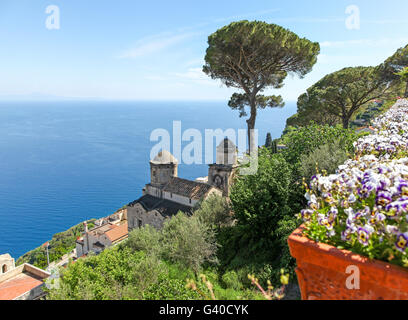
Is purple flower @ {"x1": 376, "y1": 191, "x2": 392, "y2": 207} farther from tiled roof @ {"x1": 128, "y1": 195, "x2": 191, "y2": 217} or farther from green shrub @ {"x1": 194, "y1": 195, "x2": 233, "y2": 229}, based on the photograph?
tiled roof @ {"x1": 128, "y1": 195, "x2": 191, "y2": 217}

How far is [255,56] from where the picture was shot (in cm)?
1869

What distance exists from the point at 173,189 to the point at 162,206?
1.66 m

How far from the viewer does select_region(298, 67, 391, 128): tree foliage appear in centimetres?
2261

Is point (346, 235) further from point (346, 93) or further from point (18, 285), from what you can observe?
point (346, 93)

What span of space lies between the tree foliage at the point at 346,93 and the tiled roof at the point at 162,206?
16.0 meters

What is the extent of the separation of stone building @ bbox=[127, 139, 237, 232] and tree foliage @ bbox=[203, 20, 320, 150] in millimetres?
2588

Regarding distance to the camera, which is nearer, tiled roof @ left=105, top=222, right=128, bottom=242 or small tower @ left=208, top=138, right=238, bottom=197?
small tower @ left=208, top=138, right=238, bottom=197

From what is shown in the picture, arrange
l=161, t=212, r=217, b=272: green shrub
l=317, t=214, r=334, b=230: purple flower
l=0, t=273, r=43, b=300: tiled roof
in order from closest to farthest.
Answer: l=317, t=214, r=334, b=230: purple flower → l=161, t=212, r=217, b=272: green shrub → l=0, t=273, r=43, b=300: tiled roof

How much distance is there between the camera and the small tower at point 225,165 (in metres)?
19.5

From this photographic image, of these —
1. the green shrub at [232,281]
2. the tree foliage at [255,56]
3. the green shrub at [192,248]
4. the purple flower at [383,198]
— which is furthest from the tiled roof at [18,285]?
the purple flower at [383,198]

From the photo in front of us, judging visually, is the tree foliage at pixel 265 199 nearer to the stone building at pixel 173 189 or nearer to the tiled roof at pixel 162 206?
the stone building at pixel 173 189

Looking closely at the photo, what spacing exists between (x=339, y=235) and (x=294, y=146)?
1011 centimetres

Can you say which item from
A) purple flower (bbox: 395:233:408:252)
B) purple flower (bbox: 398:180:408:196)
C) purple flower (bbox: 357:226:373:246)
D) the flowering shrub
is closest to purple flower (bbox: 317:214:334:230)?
the flowering shrub
